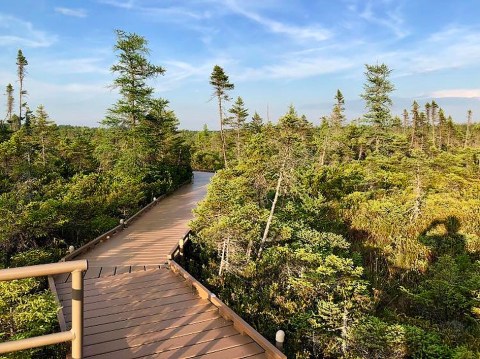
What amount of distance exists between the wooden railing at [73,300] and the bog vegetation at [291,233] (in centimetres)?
236

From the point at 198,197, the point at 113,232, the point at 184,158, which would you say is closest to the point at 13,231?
the point at 113,232

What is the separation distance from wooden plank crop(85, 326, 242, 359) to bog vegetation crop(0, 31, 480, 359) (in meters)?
0.80

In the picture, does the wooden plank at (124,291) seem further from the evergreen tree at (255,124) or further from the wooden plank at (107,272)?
the evergreen tree at (255,124)

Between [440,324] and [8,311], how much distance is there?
27.5 ft

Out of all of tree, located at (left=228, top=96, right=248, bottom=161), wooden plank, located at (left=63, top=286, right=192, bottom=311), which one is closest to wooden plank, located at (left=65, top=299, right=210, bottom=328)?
wooden plank, located at (left=63, top=286, right=192, bottom=311)

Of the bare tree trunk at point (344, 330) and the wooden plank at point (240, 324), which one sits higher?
the wooden plank at point (240, 324)

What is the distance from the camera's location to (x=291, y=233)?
381 inches

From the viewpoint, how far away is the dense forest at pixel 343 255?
589cm

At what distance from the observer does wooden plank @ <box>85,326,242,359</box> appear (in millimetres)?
4504

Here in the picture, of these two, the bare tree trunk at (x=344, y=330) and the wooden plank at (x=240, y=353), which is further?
the bare tree trunk at (x=344, y=330)

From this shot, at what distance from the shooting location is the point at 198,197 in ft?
62.3

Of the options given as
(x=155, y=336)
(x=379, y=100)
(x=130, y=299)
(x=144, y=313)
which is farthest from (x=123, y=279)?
(x=379, y=100)

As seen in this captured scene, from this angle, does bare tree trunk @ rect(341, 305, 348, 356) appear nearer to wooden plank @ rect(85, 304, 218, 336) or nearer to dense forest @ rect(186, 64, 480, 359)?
dense forest @ rect(186, 64, 480, 359)

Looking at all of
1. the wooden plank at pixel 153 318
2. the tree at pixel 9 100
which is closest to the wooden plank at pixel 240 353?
the wooden plank at pixel 153 318
